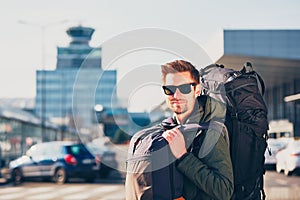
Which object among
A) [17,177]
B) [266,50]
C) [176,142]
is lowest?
[17,177]

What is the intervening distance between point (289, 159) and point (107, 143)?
80.6ft

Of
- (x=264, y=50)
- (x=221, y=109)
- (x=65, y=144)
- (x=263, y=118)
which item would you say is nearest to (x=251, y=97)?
(x=263, y=118)

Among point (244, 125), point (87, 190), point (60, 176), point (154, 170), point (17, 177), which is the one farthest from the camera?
point (17, 177)

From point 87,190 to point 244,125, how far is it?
18919mm

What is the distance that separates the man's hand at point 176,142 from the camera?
3229 mm

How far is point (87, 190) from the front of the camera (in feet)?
73.5

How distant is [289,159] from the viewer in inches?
1083

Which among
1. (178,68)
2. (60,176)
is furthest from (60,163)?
(178,68)

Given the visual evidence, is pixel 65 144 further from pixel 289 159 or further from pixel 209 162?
pixel 209 162

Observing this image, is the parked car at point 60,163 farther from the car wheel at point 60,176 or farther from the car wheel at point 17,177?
the car wheel at point 17,177

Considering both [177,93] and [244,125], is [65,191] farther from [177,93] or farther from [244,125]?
[177,93]

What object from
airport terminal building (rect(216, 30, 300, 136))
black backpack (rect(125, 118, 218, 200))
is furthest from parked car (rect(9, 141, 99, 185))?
black backpack (rect(125, 118, 218, 200))

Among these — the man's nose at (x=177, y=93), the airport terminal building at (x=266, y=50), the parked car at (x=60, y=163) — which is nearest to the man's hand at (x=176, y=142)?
the man's nose at (x=177, y=93)

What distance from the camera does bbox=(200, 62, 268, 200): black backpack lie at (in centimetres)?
373
